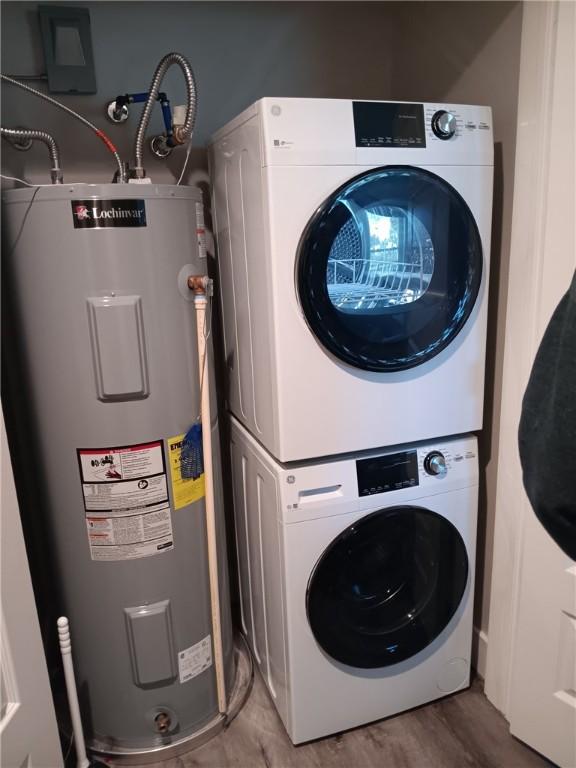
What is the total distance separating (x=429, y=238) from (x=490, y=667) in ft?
4.11

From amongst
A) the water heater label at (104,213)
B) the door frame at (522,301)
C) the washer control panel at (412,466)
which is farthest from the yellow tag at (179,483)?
the door frame at (522,301)

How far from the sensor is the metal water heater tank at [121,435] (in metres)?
1.29

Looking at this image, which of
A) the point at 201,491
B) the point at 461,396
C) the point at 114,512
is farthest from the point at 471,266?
the point at 114,512

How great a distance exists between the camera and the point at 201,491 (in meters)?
1.53

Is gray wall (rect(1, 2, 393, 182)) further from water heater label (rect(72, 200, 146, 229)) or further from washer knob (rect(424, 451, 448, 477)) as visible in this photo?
washer knob (rect(424, 451, 448, 477))

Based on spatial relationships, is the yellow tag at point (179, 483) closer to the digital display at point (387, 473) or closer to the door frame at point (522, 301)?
the digital display at point (387, 473)

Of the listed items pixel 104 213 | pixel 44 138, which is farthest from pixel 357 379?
pixel 44 138

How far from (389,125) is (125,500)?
1.08 m

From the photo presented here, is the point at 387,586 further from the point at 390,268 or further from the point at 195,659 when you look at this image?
the point at 390,268

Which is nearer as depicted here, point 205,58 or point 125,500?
point 125,500

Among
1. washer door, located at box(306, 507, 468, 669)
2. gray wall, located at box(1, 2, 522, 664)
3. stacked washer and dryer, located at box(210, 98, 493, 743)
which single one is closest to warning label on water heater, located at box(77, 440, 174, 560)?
stacked washer and dryer, located at box(210, 98, 493, 743)

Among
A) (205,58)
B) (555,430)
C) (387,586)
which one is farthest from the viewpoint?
(205,58)

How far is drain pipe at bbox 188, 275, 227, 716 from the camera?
1.41 meters

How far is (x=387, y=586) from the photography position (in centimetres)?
160
